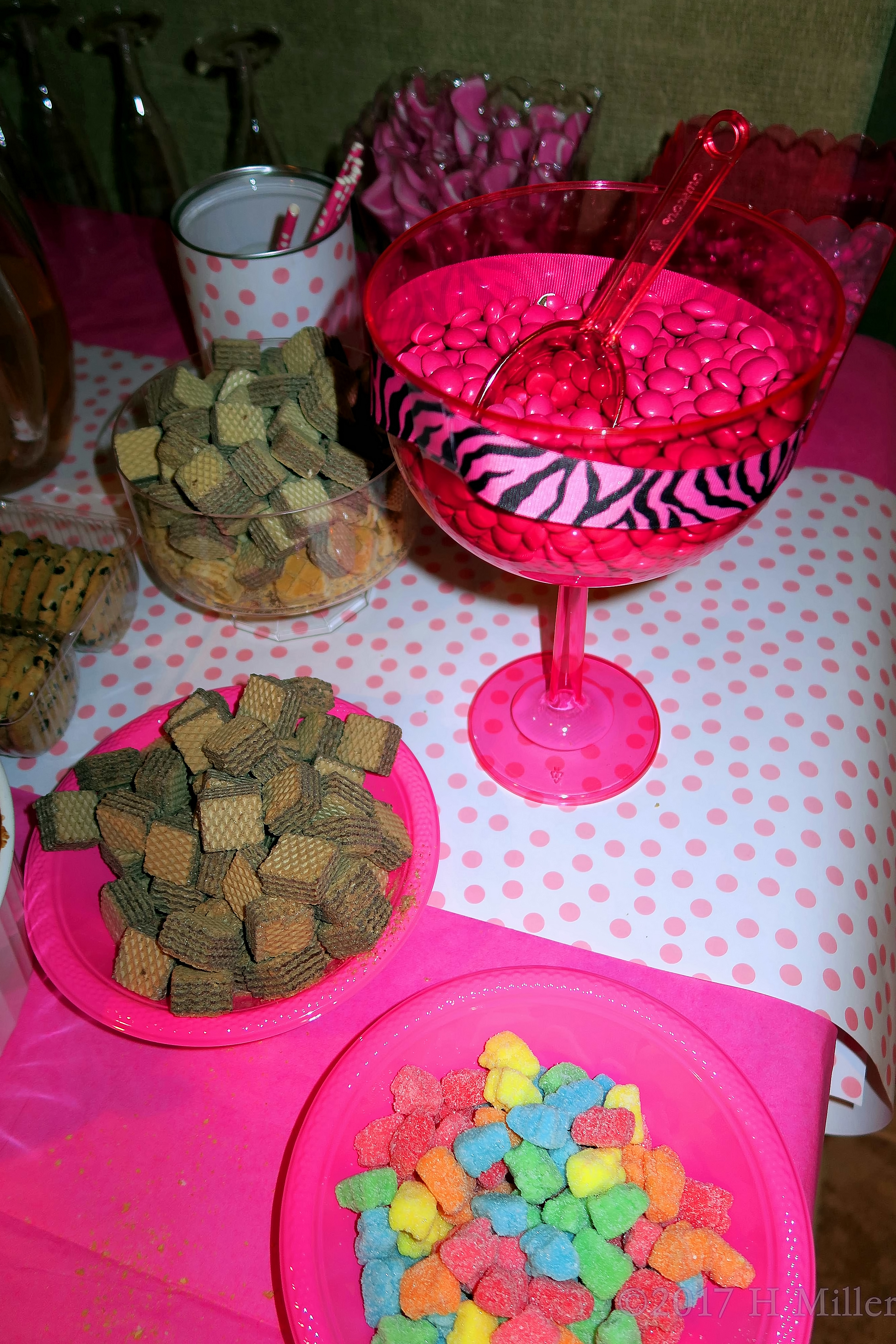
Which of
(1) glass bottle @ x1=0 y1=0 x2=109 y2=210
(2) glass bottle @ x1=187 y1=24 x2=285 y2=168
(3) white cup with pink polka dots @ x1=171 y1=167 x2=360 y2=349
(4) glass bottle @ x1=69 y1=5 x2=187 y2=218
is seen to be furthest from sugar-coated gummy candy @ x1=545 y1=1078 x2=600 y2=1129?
(1) glass bottle @ x1=0 y1=0 x2=109 y2=210

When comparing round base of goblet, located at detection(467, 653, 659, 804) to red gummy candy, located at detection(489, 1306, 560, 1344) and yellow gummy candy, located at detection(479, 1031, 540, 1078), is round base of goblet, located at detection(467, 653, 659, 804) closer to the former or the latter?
yellow gummy candy, located at detection(479, 1031, 540, 1078)

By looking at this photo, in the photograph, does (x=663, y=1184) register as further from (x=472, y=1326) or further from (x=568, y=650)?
(x=568, y=650)

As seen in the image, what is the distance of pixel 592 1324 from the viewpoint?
54cm

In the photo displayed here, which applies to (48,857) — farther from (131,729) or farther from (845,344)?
(845,344)

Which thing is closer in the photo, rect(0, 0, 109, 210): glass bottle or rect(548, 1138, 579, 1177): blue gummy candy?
rect(548, 1138, 579, 1177): blue gummy candy

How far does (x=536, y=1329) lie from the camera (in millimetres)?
518

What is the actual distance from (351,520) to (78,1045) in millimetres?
454

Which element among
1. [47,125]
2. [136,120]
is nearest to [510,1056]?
[136,120]

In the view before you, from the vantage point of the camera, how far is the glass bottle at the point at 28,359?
98cm

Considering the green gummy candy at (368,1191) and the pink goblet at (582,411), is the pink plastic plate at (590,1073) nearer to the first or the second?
the green gummy candy at (368,1191)

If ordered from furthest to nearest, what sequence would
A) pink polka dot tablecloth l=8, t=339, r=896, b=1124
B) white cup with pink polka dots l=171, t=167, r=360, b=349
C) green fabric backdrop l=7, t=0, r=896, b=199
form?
green fabric backdrop l=7, t=0, r=896, b=199 < white cup with pink polka dots l=171, t=167, r=360, b=349 < pink polka dot tablecloth l=8, t=339, r=896, b=1124

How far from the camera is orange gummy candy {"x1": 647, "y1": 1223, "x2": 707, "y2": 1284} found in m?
0.54

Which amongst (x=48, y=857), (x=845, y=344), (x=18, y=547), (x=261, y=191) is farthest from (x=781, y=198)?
(x=48, y=857)

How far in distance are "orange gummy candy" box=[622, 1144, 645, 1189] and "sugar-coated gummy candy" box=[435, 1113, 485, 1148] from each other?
0.31ft
